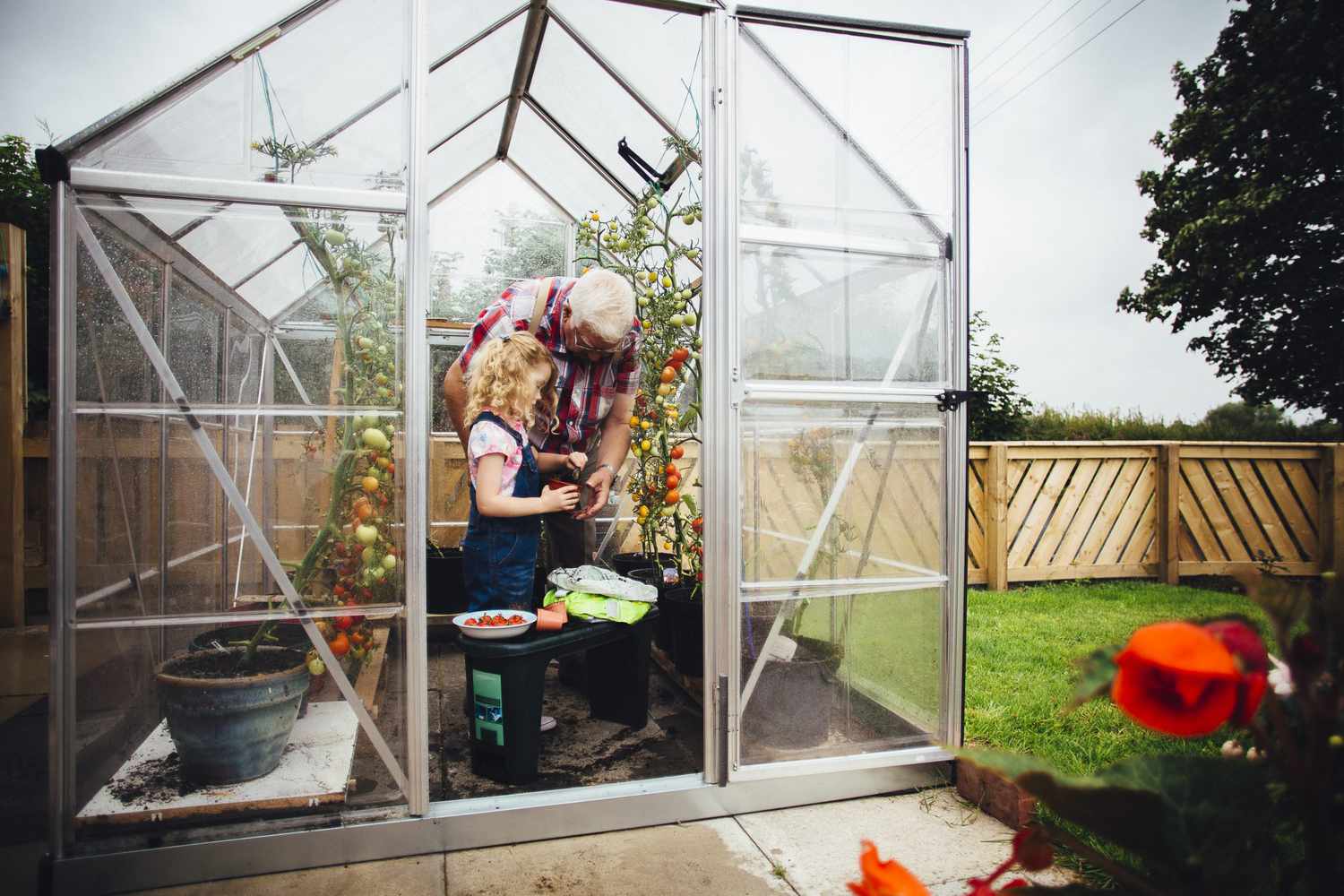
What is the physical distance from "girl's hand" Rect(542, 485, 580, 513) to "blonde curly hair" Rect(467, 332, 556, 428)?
246mm

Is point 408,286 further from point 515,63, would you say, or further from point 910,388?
point 515,63

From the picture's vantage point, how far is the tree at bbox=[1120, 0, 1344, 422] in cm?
1024

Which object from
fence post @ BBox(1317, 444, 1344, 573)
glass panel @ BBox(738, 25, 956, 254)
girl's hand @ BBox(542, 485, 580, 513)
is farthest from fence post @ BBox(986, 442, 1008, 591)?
girl's hand @ BBox(542, 485, 580, 513)

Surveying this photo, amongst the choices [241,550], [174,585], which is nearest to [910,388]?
[241,550]

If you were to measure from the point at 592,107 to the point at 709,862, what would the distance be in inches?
119

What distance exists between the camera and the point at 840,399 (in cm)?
243

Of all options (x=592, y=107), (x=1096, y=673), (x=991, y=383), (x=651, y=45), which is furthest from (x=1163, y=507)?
(x=1096, y=673)

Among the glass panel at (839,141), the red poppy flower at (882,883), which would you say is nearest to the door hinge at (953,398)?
the glass panel at (839,141)

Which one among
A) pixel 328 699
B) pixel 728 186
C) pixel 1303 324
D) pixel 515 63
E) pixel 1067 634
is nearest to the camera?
pixel 328 699

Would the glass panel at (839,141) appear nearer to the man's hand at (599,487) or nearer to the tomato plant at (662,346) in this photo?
the tomato plant at (662,346)

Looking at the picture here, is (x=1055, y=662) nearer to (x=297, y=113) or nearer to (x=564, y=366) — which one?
(x=564, y=366)

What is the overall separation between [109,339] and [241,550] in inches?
24.1

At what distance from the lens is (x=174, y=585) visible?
2.14m

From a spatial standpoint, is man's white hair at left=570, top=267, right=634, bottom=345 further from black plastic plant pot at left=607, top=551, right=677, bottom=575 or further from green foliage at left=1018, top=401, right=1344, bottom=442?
green foliage at left=1018, top=401, right=1344, bottom=442
